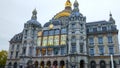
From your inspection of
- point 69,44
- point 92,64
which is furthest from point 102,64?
point 69,44

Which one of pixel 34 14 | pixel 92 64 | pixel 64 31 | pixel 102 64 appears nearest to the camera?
pixel 102 64

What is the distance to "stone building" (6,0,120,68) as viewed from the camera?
157 ft

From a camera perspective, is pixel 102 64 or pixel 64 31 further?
pixel 64 31

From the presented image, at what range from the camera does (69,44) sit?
49625 mm

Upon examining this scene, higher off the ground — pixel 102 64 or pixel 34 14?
pixel 34 14

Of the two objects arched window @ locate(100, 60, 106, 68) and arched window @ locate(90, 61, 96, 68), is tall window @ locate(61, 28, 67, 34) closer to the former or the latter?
arched window @ locate(90, 61, 96, 68)

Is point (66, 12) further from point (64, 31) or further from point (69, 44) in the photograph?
point (69, 44)

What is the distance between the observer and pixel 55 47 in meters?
53.5

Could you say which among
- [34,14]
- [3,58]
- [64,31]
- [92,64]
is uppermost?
[34,14]

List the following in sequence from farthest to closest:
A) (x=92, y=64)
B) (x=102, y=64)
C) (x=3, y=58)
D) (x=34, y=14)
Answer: (x=3, y=58) < (x=34, y=14) < (x=92, y=64) < (x=102, y=64)

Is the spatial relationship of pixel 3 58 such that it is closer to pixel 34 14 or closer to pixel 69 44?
pixel 34 14

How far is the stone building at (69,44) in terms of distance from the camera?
47.8 m

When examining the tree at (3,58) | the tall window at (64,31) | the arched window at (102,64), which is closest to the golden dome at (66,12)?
the tall window at (64,31)

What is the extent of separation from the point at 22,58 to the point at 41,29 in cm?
1257
